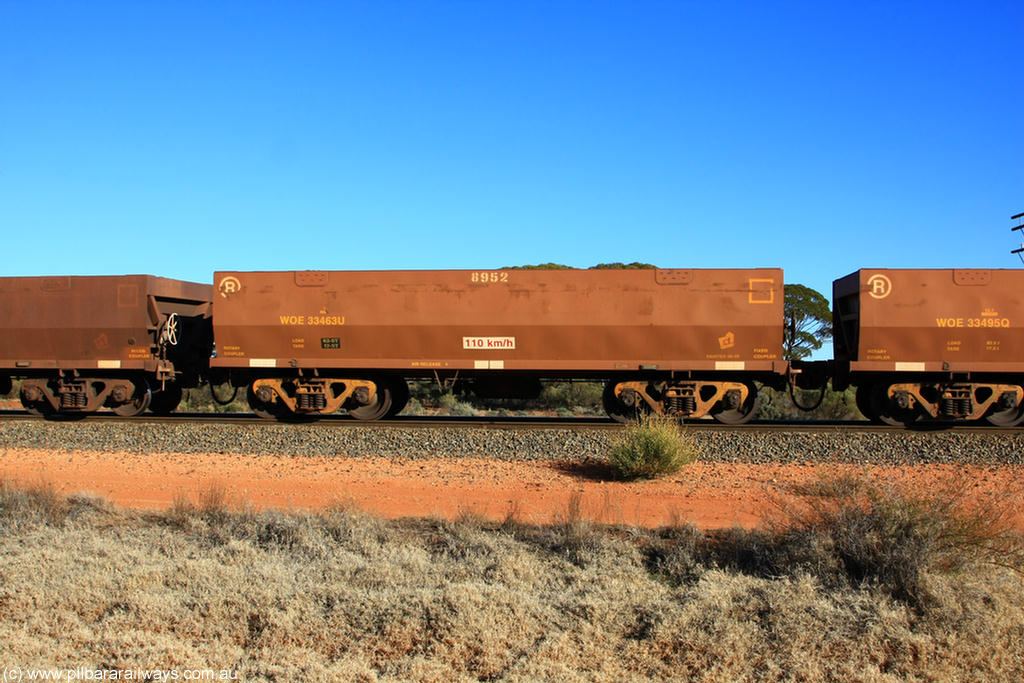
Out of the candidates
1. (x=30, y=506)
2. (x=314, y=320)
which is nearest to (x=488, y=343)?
(x=314, y=320)

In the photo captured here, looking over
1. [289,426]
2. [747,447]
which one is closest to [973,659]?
[747,447]

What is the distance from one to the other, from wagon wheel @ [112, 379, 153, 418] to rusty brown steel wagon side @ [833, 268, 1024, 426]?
15.0 metres

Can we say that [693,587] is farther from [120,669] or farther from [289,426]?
[289,426]

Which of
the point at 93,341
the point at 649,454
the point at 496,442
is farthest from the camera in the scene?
the point at 93,341

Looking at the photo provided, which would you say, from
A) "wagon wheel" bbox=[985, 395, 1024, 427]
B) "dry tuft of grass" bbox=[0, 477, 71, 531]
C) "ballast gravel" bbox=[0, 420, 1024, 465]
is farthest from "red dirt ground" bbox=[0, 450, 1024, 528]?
"wagon wheel" bbox=[985, 395, 1024, 427]

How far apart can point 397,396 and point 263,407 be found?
2.98 meters

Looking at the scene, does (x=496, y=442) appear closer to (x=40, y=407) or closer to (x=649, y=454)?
(x=649, y=454)

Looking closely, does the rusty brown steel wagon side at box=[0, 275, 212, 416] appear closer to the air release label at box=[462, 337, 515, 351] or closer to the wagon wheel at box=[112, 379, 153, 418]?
the wagon wheel at box=[112, 379, 153, 418]

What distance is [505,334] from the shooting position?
15289 millimetres

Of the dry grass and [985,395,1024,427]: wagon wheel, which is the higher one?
[985,395,1024,427]: wagon wheel

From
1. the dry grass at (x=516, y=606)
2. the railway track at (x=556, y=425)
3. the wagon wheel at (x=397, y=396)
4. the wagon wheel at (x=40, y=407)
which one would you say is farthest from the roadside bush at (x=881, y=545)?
the wagon wheel at (x=40, y=407)

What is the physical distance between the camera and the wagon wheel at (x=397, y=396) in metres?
16.5

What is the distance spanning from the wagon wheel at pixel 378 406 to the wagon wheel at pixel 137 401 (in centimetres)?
470

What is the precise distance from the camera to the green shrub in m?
10.6
